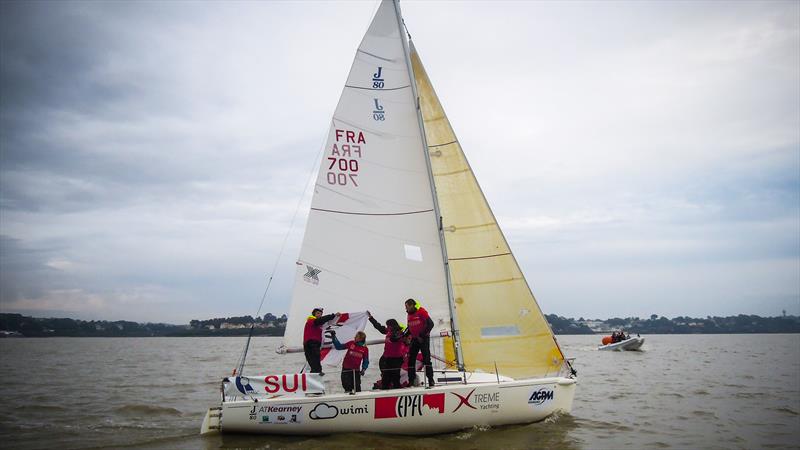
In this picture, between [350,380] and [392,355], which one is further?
[392,355]

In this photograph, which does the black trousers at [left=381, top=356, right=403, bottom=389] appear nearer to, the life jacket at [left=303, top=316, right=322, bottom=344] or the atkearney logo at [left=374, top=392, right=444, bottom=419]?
the atkearney logo at [left=374, top=392, right=444, bottom=419]

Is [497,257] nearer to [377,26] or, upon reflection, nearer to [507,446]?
[507,446]

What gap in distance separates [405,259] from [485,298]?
1823 mm

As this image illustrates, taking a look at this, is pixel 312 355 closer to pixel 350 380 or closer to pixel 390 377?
pixel 350 380

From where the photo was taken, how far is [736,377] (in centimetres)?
2056

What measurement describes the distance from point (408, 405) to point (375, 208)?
154 inches

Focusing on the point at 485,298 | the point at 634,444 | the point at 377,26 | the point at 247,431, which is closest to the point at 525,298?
the point at 485,298

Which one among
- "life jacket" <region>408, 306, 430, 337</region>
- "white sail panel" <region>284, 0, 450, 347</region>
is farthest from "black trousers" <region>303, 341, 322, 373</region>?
"life jacket" <region>408, 306, 430, 337</region>

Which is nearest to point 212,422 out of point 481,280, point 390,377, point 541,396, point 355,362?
point 355,362

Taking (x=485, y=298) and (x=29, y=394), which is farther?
(x=29, y=394)

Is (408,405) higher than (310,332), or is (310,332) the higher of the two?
(310,332)

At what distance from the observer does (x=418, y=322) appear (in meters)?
9.43

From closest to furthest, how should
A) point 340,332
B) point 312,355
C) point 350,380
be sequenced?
point 350,380
point 312,355
point 340,332

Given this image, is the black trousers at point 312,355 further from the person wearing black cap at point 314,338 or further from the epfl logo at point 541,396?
the epfl logo at point 541,396
